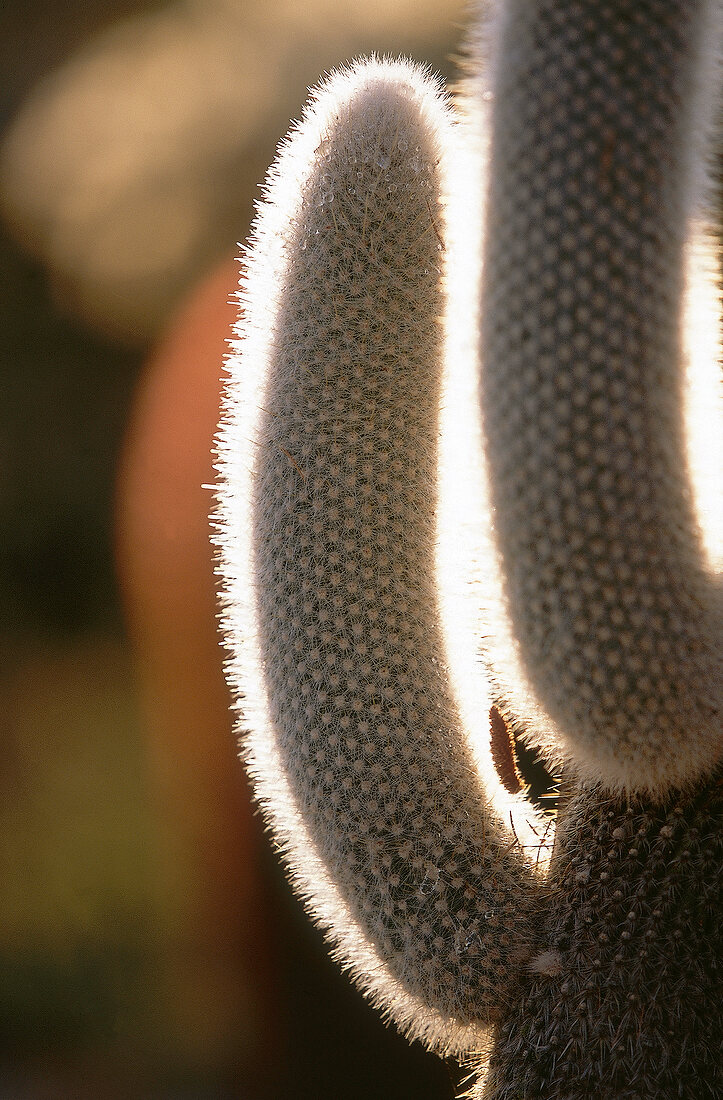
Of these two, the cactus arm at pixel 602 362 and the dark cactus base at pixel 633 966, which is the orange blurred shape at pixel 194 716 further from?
the cactus arm at pixel 602 362

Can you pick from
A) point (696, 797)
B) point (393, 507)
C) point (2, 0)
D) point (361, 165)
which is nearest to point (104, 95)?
point (2, 0)

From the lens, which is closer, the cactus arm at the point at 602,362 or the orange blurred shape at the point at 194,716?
the cactus arm at the point at 602,362

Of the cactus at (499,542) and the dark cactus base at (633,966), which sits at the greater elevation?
the cactus at (499,542)

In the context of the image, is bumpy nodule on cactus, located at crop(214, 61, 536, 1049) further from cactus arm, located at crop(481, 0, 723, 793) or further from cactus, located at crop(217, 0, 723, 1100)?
cactus arm, located at crop(481, 0, 723, 793)

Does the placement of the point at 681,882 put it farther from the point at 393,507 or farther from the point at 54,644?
the point at 54,644

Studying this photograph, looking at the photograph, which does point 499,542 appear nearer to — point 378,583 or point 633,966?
point 378,583

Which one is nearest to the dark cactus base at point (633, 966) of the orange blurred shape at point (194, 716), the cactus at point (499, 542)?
the cactus at point (499, 542)
